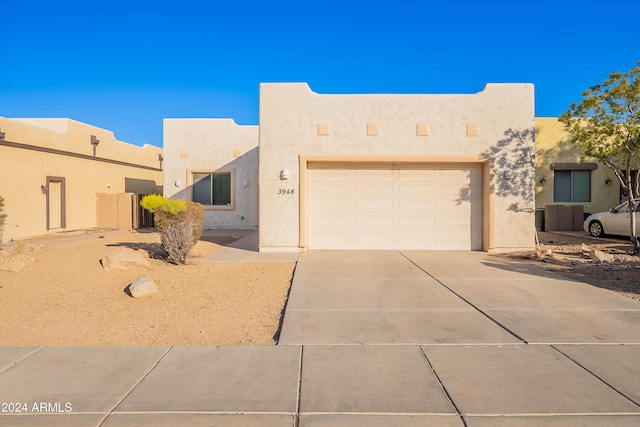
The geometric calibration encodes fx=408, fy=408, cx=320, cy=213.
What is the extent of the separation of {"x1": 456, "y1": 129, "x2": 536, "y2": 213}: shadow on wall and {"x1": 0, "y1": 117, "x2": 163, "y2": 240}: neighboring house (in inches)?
657

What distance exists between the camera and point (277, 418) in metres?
3.17

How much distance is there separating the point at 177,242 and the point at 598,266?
391 inches

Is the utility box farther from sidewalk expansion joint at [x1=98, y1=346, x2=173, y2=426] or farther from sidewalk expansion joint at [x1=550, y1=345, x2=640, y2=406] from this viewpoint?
sidewalk expansion joint at [x1=98, y1=346, x2=173, y2=426]

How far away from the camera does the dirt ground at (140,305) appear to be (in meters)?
5.05

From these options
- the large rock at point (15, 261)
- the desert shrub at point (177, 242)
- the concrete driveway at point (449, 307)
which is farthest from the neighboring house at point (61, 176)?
the concrete driveway at point (449, 307)

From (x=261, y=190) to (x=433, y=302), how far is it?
6.57 metres

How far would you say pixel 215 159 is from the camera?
777 inches

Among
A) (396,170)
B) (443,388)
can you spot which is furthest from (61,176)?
(443,388)

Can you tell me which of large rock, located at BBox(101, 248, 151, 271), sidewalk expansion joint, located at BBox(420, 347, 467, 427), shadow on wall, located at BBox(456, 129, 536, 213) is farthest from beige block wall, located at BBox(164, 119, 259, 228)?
sidewalk expansion joint, located at BBox(420, 347, 467, 427)

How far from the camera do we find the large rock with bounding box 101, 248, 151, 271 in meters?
8.60

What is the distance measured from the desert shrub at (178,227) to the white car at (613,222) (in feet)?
46.5

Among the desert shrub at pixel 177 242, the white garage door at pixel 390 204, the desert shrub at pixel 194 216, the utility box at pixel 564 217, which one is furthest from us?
the utility box at pixel 564 217

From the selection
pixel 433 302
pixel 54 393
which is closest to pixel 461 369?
pixel 433 302

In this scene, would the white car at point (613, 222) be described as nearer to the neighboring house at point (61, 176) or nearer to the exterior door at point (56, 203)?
the neighboring house at point (61, 176)
